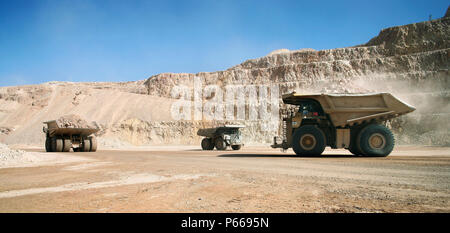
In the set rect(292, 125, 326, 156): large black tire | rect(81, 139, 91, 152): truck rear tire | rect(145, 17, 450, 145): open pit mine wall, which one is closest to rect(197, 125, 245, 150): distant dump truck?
rect(81, 139, 91, 152): truck rear tire

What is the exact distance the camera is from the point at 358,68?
159ft

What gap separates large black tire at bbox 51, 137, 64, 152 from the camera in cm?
2017

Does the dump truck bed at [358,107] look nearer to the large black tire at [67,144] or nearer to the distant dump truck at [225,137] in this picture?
the distant dump truck at [225,137]

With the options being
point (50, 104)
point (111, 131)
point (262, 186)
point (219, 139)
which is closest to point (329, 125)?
point (262, 186)

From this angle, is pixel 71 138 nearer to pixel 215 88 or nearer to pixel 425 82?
pixel 215 88

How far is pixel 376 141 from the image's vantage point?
39.2ft

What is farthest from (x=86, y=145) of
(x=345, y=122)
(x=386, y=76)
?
(x=386, y=76)

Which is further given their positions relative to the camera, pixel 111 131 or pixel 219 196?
pixel 111 131

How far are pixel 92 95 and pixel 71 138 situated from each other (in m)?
30.1

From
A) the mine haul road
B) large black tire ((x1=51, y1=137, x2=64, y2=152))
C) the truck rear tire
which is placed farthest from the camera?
the truck rear tire

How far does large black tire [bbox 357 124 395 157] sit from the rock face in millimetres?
24242

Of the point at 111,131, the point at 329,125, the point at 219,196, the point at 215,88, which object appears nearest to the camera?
the point at 219,196

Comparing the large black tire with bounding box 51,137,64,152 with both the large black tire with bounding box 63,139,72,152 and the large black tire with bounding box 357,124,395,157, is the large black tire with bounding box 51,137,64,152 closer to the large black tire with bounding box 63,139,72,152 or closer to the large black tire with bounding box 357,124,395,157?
the large black tire with bounding box 63,139,72,152

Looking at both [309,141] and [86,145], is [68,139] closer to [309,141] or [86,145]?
[86,145]
